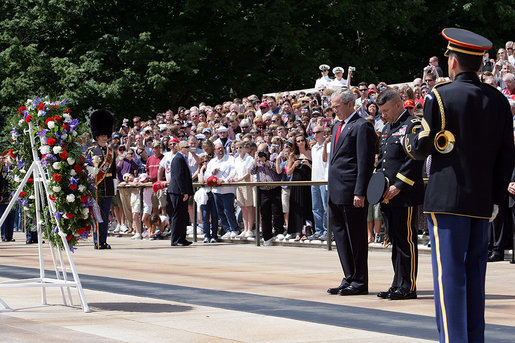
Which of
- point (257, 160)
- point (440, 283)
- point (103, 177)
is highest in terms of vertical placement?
point (257, 160)

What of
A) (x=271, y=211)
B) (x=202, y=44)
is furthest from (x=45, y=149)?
(x=202, y=44)

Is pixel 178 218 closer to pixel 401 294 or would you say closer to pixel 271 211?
pixel 271 211

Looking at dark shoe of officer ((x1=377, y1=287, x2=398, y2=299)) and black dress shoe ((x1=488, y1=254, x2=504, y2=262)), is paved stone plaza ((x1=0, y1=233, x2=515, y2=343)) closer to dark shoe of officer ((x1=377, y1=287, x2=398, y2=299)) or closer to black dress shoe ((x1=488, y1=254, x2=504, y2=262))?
dark shoe of officer ((x1=377, y1=287, x2=398, y2=299))

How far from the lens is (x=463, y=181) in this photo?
6.31 m

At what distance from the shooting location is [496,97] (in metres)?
6.45

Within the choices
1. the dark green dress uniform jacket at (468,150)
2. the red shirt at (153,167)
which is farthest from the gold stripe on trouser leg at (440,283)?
the red shirt at (153,167)

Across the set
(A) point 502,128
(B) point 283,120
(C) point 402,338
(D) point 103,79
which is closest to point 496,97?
(A) point 502,128

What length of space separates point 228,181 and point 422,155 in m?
13.5

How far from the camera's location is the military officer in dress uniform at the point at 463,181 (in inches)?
247

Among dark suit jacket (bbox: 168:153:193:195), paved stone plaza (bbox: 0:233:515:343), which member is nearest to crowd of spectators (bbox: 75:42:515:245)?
dark suit jacket (bbox: 168:153:193:195)

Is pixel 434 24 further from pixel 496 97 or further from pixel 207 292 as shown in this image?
pixel 496 97

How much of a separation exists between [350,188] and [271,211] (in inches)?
322

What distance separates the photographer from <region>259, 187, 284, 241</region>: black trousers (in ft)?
60.1


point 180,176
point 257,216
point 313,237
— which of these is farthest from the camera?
point 180,176
